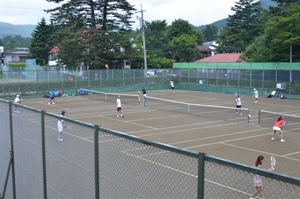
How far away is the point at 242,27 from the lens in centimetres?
8706

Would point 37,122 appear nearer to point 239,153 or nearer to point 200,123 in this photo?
point 239,153

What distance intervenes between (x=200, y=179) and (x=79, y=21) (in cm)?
5723

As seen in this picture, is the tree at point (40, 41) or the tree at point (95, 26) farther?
the tree at point (40, 41)

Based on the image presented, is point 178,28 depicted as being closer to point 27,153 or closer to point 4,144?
point 4,144

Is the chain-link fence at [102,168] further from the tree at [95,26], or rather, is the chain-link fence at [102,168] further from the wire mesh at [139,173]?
the tree at [95,26]

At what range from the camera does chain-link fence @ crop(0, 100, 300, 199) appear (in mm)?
3887

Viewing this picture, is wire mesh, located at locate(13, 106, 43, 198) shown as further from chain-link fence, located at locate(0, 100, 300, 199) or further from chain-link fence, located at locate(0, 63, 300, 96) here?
chain-link fence, located at locate(0, 63, 300, 96)

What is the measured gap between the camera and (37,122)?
7039 millimetres

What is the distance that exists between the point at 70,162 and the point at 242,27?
8687 centimetres

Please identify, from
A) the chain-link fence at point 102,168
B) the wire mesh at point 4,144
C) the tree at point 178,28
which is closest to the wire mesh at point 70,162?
the chain-link fence at point 102,168

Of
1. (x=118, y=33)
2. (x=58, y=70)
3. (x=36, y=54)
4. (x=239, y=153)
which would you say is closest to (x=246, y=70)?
(x=118, y=33)

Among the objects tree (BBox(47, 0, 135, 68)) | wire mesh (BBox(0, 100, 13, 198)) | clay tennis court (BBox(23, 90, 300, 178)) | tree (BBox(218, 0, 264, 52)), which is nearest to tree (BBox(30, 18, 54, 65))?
tree (BBox(47, 0, 135, 68))

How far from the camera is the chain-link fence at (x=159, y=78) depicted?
4309cm

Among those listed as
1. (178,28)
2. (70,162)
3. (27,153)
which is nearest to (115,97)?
(27,153)
